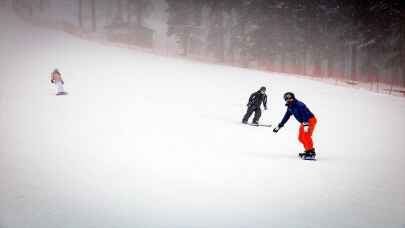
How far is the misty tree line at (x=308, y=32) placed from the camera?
96.2 feet

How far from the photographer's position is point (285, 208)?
5520 millimetres

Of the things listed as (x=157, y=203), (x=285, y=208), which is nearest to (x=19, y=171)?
(x=157, y=203)

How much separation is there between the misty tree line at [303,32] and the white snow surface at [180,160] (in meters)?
13.5

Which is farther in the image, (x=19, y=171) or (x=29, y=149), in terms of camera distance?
(x=29, y=149)

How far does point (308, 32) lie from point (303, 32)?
18.8 inches

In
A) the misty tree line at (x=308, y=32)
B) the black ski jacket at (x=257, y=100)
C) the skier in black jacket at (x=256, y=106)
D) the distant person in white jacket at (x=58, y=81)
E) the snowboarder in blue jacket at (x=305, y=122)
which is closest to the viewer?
the snowboarder in blue jacket at (x=305, y=122)

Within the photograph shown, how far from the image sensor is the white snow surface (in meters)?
5.23

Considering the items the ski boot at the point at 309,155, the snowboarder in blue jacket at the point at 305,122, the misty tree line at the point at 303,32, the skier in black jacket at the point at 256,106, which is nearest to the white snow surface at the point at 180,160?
the ski boot at the point at 309,155

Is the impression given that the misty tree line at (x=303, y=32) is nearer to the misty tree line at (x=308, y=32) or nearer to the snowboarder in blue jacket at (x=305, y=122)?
the misty tree line at (x=308, y=32)

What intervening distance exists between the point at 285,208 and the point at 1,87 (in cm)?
1302

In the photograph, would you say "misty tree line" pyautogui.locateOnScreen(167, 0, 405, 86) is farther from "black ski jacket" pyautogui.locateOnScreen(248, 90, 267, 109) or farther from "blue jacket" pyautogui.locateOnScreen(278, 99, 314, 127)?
"blue jacket" pyautogui.locateOnScreen(278, 99, 314, 127)

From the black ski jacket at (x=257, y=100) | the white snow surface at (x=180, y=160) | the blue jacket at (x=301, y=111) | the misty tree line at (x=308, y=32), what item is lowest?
the white snow surface at (x=180, y=160)

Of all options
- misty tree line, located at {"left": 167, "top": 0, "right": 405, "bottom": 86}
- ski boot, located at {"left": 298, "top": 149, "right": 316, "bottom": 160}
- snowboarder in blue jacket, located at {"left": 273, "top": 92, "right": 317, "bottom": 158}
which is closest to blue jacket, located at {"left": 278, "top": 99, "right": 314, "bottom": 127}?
snowboarder in blue jacket, located at {"left": 273, "top": 92, "right": 317, "bottom": 158}

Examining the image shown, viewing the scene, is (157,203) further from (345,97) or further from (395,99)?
(395,99)
